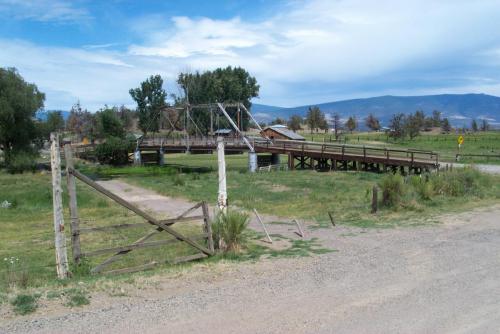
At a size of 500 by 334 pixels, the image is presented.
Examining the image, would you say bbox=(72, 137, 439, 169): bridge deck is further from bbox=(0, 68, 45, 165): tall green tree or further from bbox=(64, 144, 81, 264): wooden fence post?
bbox=(64, 144, 81, 264): wooden fence post

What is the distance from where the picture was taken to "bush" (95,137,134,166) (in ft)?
234

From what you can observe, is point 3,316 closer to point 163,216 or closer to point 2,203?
point 163,216

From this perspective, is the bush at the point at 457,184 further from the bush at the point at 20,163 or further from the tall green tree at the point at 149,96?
the tall green tree at the point at 149,96

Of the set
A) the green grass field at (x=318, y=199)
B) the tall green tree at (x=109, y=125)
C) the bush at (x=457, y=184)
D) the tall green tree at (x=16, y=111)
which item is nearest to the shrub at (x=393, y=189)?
the green grass field at (x=318, y=199)

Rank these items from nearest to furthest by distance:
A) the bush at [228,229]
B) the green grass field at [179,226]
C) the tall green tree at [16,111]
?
1. the bush at [228,229]
2. the green grass field at [179,226]
3. the tall green tree at [16,111]

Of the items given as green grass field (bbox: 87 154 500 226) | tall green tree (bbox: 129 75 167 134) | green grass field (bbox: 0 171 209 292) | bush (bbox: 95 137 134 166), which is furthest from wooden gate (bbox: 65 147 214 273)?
tall green tree (bbox: 129 75 167 134)

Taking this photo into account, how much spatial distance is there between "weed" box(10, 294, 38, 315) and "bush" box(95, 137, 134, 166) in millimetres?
66366

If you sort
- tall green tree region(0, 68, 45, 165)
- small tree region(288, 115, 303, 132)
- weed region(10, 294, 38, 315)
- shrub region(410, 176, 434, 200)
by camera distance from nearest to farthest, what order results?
weed region(10, 294, 38, 315), shrub region(410, 176, 434, 200), tall green tree region(0, 68, 45, 165), small tree region(288, 115, 303, 132)

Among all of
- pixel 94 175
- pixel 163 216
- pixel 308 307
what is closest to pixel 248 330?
pixel 308 307

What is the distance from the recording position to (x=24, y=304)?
713 cm

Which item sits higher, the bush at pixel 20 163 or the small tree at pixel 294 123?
the small tree at pixel 294 123

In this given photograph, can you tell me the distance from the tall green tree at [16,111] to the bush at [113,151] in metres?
14.8

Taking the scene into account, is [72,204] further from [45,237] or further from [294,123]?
[294,123]

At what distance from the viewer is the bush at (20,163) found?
5253cm
